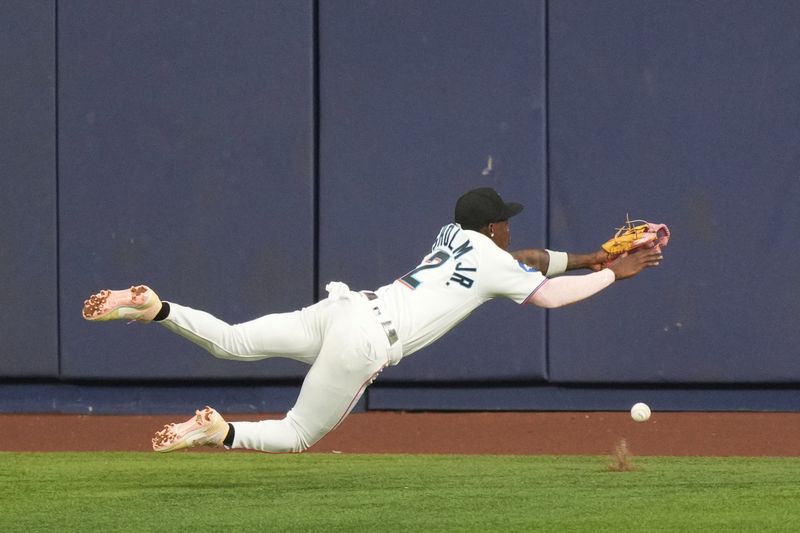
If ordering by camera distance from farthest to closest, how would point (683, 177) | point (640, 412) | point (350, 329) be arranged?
point (683, 177), point (640, 412), point (350, 329)

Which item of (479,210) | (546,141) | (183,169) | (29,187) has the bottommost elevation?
(479,210)

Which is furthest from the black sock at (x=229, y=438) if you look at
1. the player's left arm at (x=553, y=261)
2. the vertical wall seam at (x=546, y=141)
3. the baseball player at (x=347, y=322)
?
the vertical wall seam at (x=546, y=141)

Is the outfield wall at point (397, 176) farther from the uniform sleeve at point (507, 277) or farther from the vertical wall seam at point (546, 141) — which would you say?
the uniform sleeve at point (507, 277)

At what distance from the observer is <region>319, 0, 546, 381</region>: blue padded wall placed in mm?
9766

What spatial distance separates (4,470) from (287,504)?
218cm

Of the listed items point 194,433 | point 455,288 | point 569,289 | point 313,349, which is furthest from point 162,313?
point 569,289

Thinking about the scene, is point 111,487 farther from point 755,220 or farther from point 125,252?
point 755,220

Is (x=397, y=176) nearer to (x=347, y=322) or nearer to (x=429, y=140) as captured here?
(x=429, y=140)

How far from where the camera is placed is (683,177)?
31.8 ft

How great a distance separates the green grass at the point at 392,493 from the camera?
5305 millimetres

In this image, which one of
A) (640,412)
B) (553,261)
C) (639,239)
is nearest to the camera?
(639,239)

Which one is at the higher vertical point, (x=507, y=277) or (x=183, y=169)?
(x=183, y=169)

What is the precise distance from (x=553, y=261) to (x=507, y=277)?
0.72 m

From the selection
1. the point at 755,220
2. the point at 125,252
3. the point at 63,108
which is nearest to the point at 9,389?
the point at 125,252
